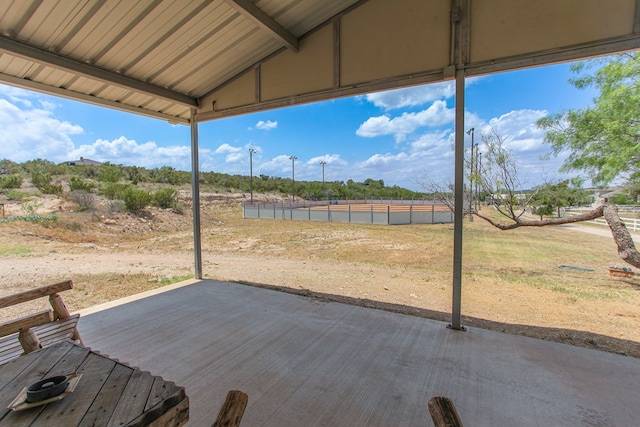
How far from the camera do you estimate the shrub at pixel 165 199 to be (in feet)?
49.9

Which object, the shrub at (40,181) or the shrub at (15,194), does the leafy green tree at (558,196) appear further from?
the shrub at (40,181)

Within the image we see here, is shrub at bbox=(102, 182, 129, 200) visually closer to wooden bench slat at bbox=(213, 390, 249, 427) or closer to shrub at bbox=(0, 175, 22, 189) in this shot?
shrub at bbox=(0, 175, 22, 189)

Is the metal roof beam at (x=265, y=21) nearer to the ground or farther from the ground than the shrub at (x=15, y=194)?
farther from the ground

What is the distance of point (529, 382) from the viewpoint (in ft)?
6.27

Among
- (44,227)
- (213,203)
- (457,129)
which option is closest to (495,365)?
(457,129)

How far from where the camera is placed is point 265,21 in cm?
278

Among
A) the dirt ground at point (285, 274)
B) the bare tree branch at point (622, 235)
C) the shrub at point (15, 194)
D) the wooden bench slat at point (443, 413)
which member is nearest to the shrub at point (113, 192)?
the dirt ground at point (285, 274)

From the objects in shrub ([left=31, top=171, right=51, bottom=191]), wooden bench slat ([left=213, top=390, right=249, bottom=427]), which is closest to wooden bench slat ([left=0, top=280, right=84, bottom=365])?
wooden bench slat ([left=213, top=390, right=249, bottom=427])

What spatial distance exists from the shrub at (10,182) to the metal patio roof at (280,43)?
15564mm

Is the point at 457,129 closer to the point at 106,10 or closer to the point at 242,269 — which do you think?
the point at 106,10

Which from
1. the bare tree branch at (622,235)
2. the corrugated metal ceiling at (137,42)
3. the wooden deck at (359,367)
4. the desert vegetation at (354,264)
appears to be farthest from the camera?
the bare tree branch at (622,235)

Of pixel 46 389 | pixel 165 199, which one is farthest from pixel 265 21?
pixel 165 199

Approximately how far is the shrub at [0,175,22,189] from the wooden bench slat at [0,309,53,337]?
17.1 m

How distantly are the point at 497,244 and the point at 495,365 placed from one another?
7.56 meters
